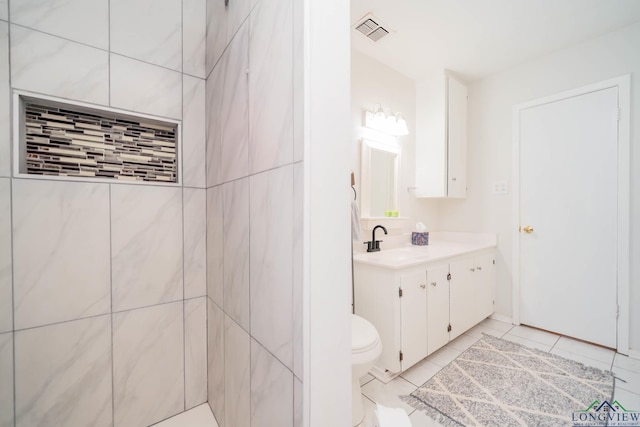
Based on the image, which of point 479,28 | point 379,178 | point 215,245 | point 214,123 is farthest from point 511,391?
point 479,28

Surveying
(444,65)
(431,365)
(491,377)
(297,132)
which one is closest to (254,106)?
(297,132)

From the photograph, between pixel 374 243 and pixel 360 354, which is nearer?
pixel 360 354

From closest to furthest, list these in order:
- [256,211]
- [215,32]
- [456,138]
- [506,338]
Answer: [256,211] < [215,32] < [506,338] < [456,138]

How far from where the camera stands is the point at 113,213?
47.1 inches

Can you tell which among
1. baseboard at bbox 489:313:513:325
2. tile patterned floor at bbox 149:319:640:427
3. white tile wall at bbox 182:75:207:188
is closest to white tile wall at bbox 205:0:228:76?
white tile wall at bbox 182:75:207:188

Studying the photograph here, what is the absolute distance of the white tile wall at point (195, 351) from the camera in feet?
4.56

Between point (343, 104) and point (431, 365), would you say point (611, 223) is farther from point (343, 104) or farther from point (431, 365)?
point (343, 104)

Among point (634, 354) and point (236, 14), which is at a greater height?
point (236, 14)

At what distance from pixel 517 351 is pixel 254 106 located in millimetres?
2681

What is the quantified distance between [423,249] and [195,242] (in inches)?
76.6

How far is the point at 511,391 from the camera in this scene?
1.58m

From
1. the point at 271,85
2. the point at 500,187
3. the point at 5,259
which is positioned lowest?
the point at 5,259

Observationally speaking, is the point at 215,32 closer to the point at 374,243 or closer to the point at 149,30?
the point at 149,30

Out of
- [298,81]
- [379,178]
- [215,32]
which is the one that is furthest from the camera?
[379,178]
